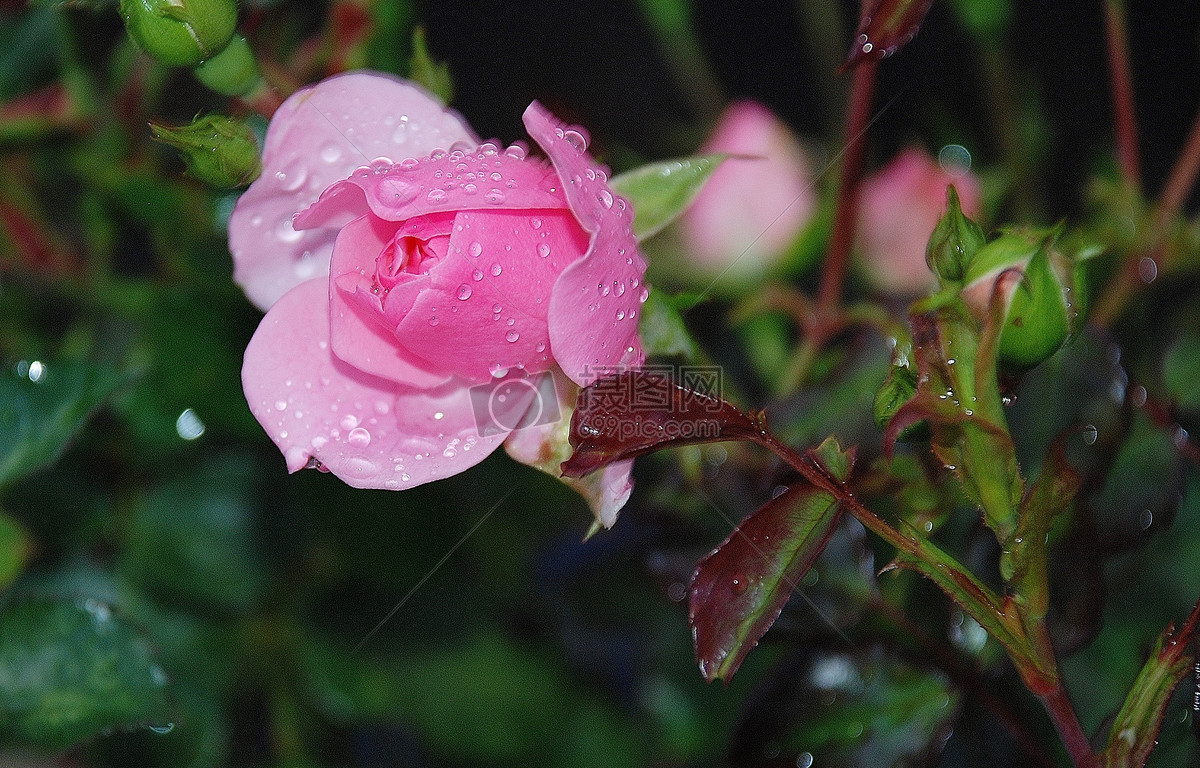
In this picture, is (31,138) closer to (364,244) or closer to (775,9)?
(364,244)

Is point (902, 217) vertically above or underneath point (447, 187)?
underneath

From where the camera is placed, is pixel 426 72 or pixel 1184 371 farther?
pixel 1184 371

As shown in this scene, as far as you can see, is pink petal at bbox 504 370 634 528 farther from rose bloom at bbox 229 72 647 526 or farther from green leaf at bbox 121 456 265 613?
green leaf at bbox 121 456 265 613

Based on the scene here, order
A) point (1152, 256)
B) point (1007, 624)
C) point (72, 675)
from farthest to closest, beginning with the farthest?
1. point (1152, 256)
2. point (72, 675)
3. point (1007, 624)

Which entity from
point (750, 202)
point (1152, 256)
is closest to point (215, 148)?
point (750, 202)

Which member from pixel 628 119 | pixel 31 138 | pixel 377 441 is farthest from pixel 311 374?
pixel 628 119

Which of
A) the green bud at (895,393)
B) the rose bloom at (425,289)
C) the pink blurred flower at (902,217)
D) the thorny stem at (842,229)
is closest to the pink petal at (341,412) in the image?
the rose bloom at (425,289)

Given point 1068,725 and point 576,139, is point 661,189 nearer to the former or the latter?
point 576,139
